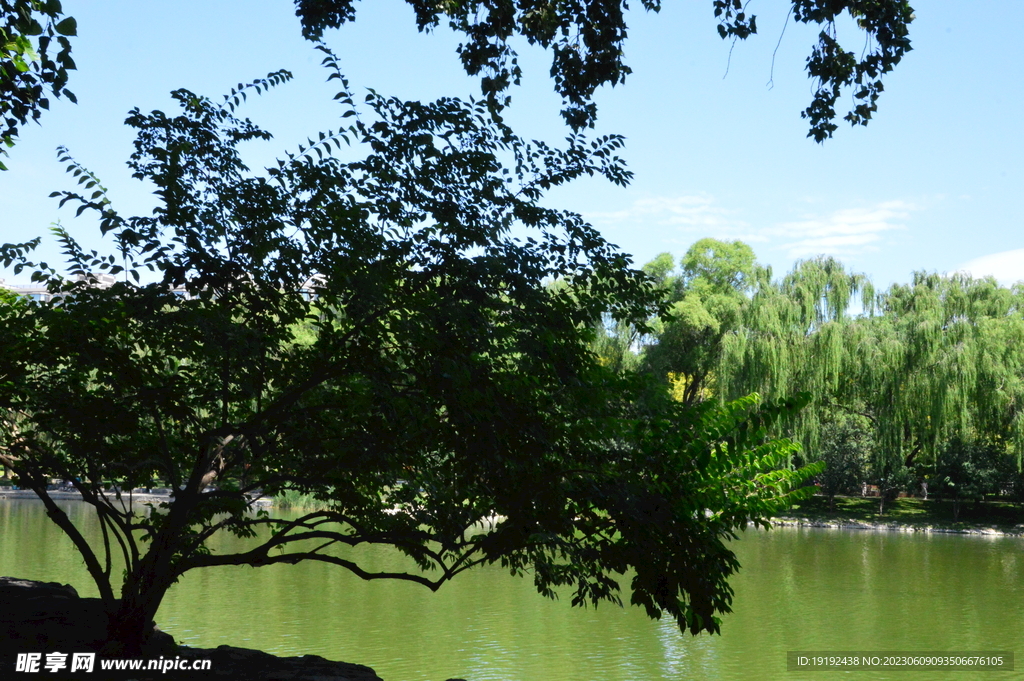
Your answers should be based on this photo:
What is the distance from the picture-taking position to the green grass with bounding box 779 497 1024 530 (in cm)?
3431

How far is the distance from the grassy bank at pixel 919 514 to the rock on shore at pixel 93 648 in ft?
95.7

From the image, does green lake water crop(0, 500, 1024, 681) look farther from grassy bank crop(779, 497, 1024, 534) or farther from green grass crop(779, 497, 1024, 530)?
green grass crop(779, 497, 1024, 530)

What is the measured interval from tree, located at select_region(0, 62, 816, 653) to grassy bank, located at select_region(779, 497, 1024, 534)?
96.2 feet

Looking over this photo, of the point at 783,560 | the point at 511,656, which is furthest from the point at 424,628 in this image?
the point at 783,560

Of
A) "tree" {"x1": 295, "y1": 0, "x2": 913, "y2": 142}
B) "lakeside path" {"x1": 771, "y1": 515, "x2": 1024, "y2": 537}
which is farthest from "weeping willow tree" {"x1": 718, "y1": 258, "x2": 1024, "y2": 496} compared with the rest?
"tree" {"x1": 295, "y1": 0, "x2": 913, "y2": 142}

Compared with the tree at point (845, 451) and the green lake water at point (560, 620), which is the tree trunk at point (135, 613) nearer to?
the green lake water at point (560, 620)

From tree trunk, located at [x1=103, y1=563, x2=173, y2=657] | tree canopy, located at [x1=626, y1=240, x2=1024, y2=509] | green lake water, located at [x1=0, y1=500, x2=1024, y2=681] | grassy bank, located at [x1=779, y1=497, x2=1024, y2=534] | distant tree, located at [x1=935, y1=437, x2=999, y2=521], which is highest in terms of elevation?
tree canopy, located at [x1=626, y1=240, x2=1024, y2=509]

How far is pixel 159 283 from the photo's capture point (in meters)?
6.27

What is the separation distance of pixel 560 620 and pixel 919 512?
2632 centimetres

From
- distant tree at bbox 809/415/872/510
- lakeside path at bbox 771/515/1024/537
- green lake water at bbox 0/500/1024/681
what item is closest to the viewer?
green lake water at bbox 0/500/1024/681

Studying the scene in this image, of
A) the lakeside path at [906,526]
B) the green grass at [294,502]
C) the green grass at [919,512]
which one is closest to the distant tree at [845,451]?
the green grass at [919,512]

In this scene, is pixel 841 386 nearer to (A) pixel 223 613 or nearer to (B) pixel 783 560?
(B) pixel 783 560

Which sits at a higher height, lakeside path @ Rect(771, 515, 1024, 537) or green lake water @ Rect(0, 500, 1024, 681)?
lakeside path @ Rect(771, 515, 1024, 537)

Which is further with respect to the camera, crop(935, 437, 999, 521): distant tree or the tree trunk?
crop(935, 437, 999, 521): distant tree
